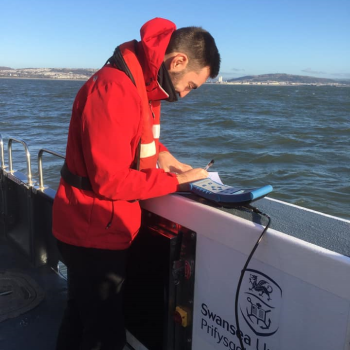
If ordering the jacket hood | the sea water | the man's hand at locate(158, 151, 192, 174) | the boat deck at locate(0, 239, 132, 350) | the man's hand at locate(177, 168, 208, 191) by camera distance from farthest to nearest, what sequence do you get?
the sea water, the boat deck at locate(0, 239, 132, 350), the man's hand at locate(158, 151, 192, 174), the man's hand at locate(177, 168, 208, 191), the jacket hood

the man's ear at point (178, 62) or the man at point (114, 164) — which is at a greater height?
the man's ear at point (178, 62)

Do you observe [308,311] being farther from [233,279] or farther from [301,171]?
[301,171]

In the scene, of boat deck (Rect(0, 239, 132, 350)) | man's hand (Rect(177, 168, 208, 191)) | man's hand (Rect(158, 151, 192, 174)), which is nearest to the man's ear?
man's hand (Rect(177, 168, 208, 191))

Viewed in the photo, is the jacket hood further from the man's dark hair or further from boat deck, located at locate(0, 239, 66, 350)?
boat deck, located at locate(0, 239, 66, 350)

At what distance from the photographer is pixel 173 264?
203 cm

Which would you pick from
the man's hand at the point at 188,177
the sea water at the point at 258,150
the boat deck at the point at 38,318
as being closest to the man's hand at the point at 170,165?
the man's hand at the point at 188,177

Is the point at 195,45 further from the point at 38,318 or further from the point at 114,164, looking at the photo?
the point at 38,318

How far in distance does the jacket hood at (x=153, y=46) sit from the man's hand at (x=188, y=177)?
0.43m

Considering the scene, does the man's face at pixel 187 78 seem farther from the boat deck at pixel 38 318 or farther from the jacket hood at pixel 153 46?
the boat deck at pixel 38 318

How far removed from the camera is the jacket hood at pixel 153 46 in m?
1.73

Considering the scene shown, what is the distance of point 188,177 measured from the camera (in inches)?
79.0

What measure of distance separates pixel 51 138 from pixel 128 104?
16743mm

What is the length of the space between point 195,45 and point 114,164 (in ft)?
2.14

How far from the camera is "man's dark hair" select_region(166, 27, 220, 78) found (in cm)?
184
